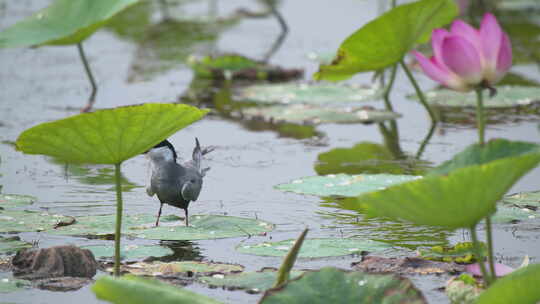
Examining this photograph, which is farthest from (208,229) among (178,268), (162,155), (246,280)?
(246,280)

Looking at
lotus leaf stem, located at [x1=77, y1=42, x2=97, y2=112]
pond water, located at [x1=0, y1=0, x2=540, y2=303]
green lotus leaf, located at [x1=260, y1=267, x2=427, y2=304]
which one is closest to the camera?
green lotus leaf, located at [x1=260, y1=267, x2=427, y2=304]

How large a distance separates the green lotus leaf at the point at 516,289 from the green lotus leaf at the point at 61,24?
443 centimetres

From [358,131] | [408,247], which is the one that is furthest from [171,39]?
[408,247]

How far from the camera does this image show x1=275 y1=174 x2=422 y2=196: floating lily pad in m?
4.25

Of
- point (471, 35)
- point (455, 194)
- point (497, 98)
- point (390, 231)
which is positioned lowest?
point (390, 231)

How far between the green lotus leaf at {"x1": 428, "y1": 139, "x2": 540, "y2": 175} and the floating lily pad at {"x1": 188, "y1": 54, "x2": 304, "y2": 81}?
502 cm

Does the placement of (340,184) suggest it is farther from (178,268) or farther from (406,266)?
(178,268)

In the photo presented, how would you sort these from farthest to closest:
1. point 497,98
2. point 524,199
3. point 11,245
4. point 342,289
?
point 497,98, point 524,199, point 11,245, point 342,289

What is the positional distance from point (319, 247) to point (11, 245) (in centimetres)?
110

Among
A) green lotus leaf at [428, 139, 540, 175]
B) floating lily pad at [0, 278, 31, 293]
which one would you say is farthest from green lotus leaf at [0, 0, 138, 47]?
green lotus leaf at [428, 139, 540, 175]

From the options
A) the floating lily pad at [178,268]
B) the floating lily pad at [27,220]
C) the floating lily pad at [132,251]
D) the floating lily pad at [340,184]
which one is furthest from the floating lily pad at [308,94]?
the floating lily pad at [178,268]

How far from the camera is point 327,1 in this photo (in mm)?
11711

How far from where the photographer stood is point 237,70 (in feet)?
24.9

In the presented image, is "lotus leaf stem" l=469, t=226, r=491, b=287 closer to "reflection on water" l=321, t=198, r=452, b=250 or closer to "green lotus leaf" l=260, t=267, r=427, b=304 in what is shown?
"green lotus leaf" l=260, t=267, r=427, b=304
